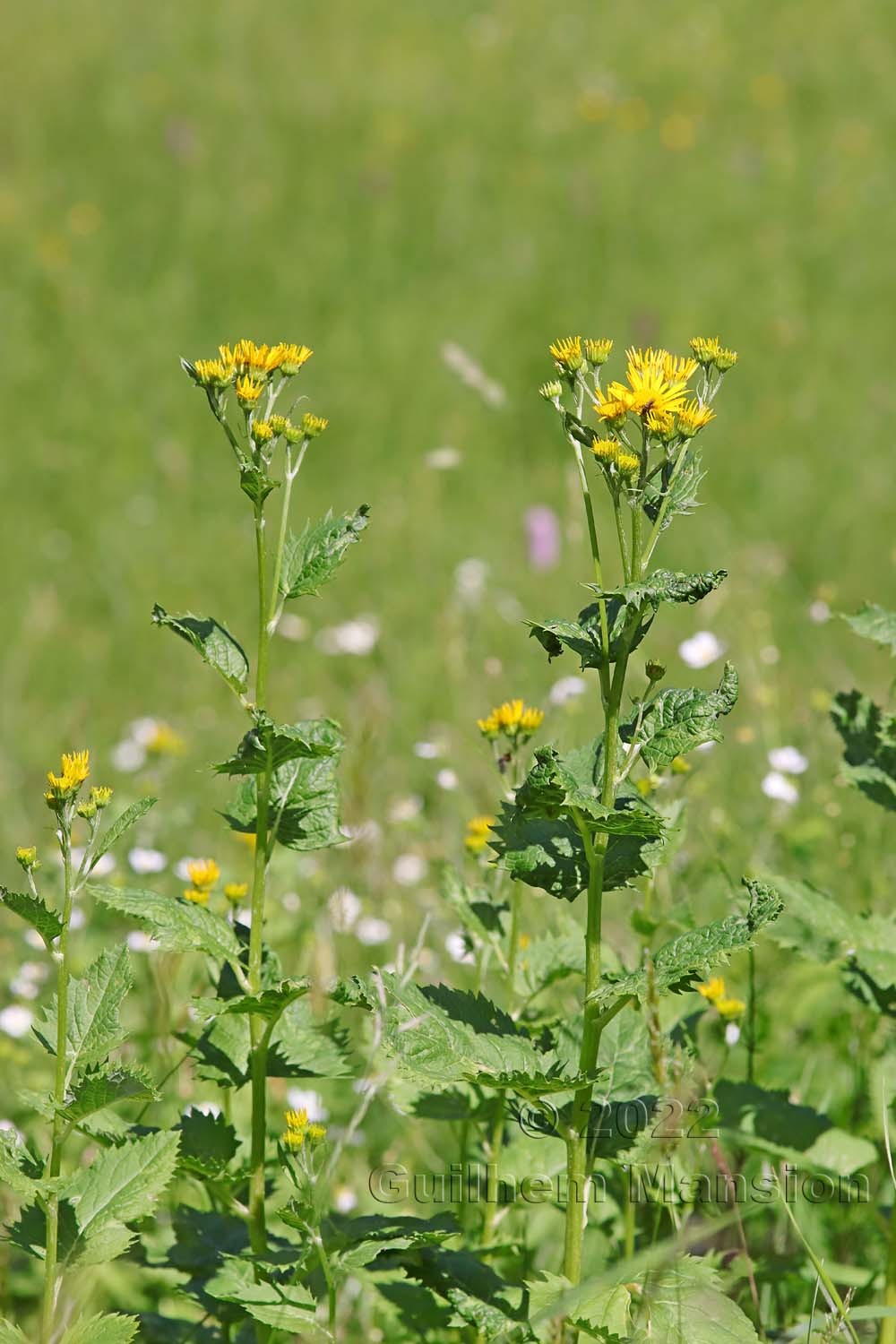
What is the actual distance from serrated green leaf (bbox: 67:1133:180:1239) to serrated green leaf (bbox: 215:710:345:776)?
18.5 inches

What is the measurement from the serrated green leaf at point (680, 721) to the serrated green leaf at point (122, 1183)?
29.8 inches

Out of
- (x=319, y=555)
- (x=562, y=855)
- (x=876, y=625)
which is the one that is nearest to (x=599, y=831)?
(x=562, y=855)

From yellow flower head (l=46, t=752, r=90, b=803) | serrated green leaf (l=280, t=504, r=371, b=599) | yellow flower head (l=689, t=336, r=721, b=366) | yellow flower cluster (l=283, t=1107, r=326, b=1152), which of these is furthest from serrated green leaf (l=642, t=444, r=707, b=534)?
yellow flower cluster (l=283, t=1107, r=326, b=1152)

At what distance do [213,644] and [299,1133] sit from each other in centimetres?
60

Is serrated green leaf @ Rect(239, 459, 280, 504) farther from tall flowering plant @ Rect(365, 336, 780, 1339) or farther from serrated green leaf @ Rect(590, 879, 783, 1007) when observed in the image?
serrated green leaf @ Rect(590, 879, 783, 1007)

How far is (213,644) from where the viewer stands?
67.1 inches

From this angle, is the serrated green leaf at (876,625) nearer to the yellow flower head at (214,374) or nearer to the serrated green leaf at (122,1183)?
the yellow flower head at (214,374)

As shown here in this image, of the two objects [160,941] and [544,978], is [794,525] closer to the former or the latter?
[544,978]

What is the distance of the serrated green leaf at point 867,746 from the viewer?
2.08m

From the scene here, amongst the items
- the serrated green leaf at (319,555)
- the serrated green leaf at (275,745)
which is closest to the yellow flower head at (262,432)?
the serrated green leaf at (319,555)

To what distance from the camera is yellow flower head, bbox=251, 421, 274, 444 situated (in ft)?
5.48

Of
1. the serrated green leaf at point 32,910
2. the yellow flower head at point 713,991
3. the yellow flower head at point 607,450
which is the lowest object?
the serrated green leaf at point 32,910

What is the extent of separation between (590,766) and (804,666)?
3.52 m

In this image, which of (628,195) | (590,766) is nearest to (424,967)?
(590,766)
